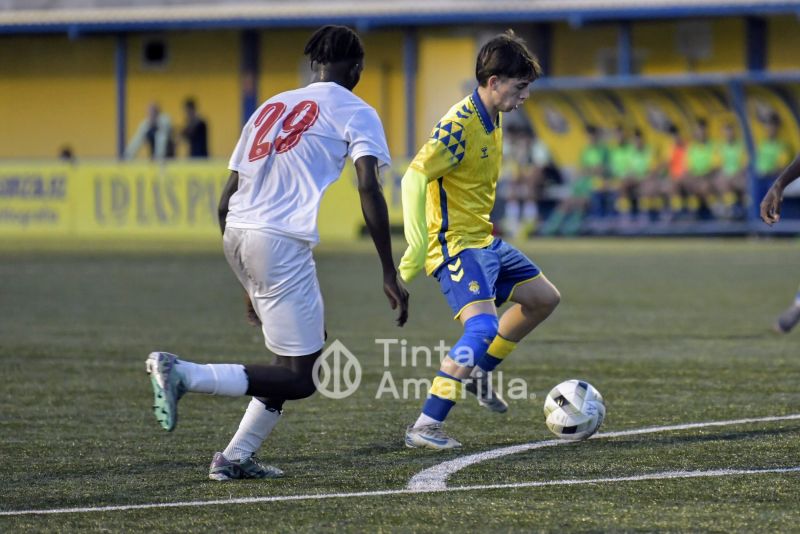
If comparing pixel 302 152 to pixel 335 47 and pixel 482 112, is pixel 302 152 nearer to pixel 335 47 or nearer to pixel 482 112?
pixel 335 47

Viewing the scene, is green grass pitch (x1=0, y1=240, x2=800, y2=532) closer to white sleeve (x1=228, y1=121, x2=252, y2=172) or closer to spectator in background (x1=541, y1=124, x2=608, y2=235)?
white sleeve (x1=228, y1=121, x2=252, y2=172)

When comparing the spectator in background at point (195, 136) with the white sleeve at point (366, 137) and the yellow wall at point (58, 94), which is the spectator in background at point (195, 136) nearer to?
the yellow wall at point (58, 94)

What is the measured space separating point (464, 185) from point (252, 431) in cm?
169

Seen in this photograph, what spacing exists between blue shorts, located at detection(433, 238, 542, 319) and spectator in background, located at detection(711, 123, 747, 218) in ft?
64.1

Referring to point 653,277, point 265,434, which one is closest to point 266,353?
point 265,434

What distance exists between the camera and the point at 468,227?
23.4ft

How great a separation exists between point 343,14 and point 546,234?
699 cm

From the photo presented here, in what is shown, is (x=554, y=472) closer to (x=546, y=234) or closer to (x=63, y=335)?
(x=63, y=335)

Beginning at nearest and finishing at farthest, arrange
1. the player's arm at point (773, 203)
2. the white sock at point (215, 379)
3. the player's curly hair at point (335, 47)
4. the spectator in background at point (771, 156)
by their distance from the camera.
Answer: the white sock at point (215, 379)
the player's curly hair at point (335, 47)
the player's arm at point (773, 203)
the spectator in background at point (771, 156)

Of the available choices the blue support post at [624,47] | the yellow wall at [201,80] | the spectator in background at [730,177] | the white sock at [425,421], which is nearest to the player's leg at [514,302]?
the white sock at [425,421]

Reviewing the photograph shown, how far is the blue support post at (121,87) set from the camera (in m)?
34.0

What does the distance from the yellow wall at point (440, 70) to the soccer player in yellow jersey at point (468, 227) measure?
1017 inches

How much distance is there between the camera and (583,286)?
16.2 m

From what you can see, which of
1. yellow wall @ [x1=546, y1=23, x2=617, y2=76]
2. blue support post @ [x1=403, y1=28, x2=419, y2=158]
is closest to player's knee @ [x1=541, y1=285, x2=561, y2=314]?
blue support post @ [x1=403, y1=28, x2=419, y2=158]
